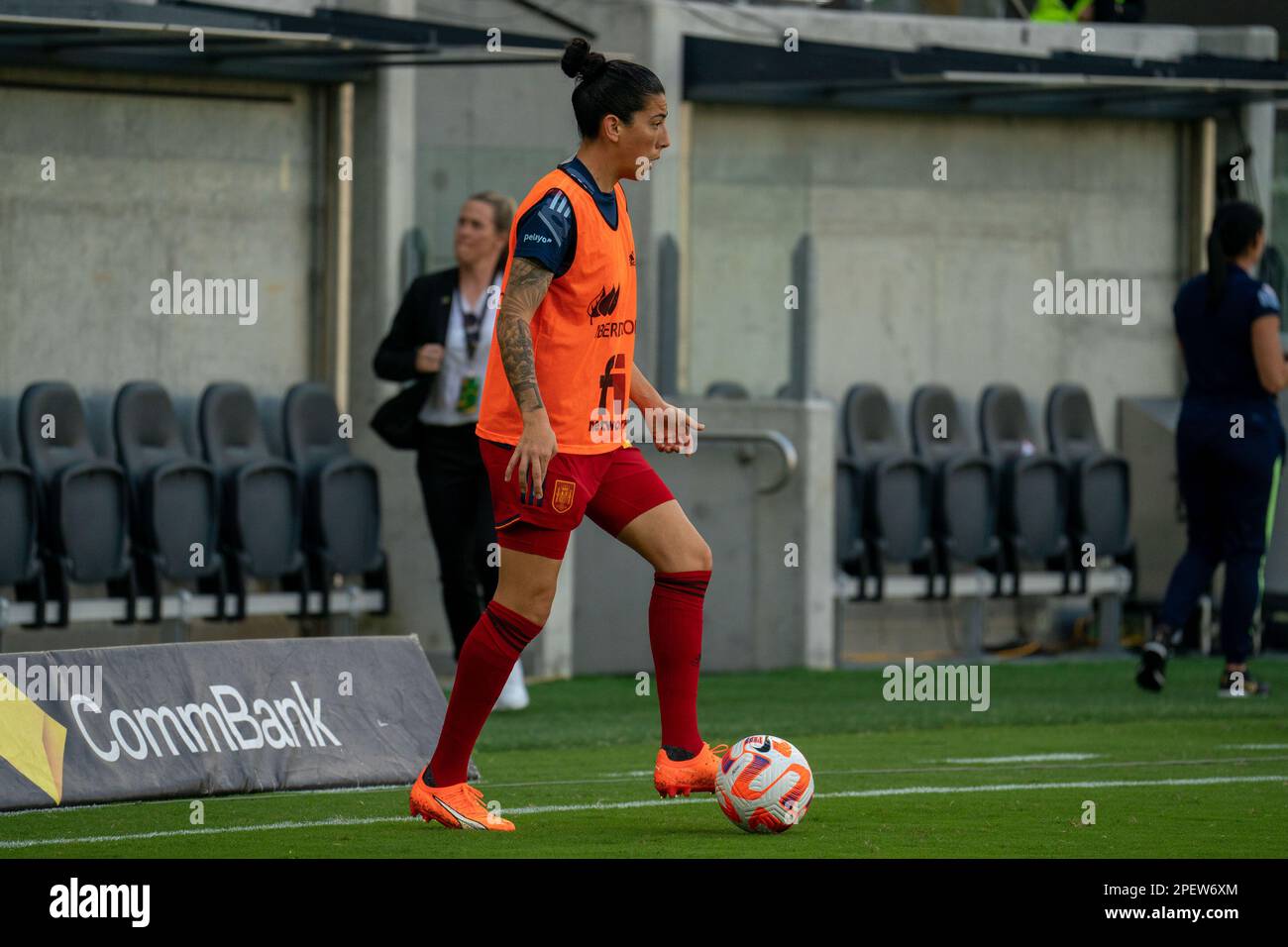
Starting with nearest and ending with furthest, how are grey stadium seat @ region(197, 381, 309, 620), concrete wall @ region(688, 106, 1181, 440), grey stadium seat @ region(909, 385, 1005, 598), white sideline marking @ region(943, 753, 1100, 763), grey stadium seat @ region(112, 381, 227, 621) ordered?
white sideline marking @ region(943, 753, 1100, 763) < grey stadium seat @ region(112, 381, 227, 621) < grey stadium seat @ region(197, 381, 309, 620) < grey stadium seat @ region(909, 385, 1005, 598) < concrete wall @ region(688, 106, 1181, 440)

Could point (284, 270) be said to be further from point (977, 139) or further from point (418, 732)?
point (418, 732)

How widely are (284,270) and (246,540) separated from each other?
2318 millimetres

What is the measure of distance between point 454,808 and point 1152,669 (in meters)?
6.12

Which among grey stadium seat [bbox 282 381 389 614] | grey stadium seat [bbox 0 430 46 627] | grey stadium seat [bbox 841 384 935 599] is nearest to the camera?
grey stadium seat [bbox 0 430 46 627]

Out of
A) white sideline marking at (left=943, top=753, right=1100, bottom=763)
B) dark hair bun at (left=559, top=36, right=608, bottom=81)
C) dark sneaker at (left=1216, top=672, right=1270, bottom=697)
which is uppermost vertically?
dark hair bun at (left=559, top=36, right=608, bottom=81)

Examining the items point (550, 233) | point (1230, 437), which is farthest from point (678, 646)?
point (1230, 437)

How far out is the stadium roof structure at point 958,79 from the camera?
53.5 ft

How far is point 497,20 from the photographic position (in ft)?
49.2

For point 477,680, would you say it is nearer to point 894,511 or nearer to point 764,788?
point 764,788

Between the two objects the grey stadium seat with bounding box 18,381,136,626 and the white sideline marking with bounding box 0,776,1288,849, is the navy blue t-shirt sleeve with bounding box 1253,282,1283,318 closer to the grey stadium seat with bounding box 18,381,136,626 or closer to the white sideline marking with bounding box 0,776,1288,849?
the white sideline marking with bounding box 0,776,1288,849

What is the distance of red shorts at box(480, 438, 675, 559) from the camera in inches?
274

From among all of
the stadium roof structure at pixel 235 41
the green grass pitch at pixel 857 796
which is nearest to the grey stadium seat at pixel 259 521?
the green grass pitch at pixel 857 796

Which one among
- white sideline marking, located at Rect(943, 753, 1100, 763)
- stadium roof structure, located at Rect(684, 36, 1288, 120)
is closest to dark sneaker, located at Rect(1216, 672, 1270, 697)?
white sideline marking, located at Rect(943, 753, 1100, 763)
